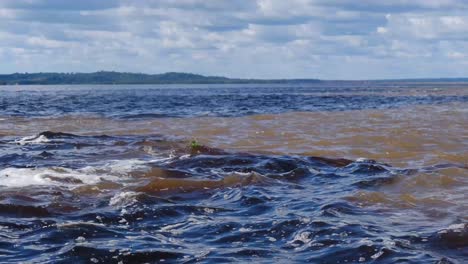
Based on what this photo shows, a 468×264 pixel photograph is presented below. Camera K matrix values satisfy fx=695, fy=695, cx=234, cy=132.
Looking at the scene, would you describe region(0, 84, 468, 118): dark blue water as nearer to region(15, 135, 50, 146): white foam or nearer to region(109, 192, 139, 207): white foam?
region(15, 135, 50, 146): white foam

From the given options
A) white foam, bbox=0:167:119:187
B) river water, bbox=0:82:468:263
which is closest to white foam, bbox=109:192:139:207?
river water, bbox=0:82:468:263

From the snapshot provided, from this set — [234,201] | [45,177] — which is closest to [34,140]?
[45,177]

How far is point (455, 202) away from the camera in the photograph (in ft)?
37.0

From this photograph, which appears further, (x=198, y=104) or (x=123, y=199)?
(x=198, y=104)

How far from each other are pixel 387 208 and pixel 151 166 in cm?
630

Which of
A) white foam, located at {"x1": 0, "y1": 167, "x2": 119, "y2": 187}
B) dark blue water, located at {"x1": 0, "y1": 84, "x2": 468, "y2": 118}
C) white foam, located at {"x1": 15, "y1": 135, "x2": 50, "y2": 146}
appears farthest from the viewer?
dark blue water, located at {"x1": 0, "y1": 84, "x2": 468, "y2": 118}

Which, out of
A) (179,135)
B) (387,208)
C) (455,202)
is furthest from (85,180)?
(179,135)

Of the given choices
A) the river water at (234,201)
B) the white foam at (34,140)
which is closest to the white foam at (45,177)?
the river water at (234,201)

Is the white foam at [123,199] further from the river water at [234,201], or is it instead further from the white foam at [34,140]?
the white foam at [34,140]

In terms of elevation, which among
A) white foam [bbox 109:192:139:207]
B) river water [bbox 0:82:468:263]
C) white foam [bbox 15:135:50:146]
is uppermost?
white foam [bbox 109:192:139:207]

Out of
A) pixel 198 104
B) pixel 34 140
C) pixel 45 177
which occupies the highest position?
pixel 45 177

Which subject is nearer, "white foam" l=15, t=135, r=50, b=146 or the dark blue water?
"white foam" l=15, t=135, r=50, b=146

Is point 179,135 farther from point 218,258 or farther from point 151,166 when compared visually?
point 218,258

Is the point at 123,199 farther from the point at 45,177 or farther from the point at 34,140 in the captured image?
the point at 34,140
